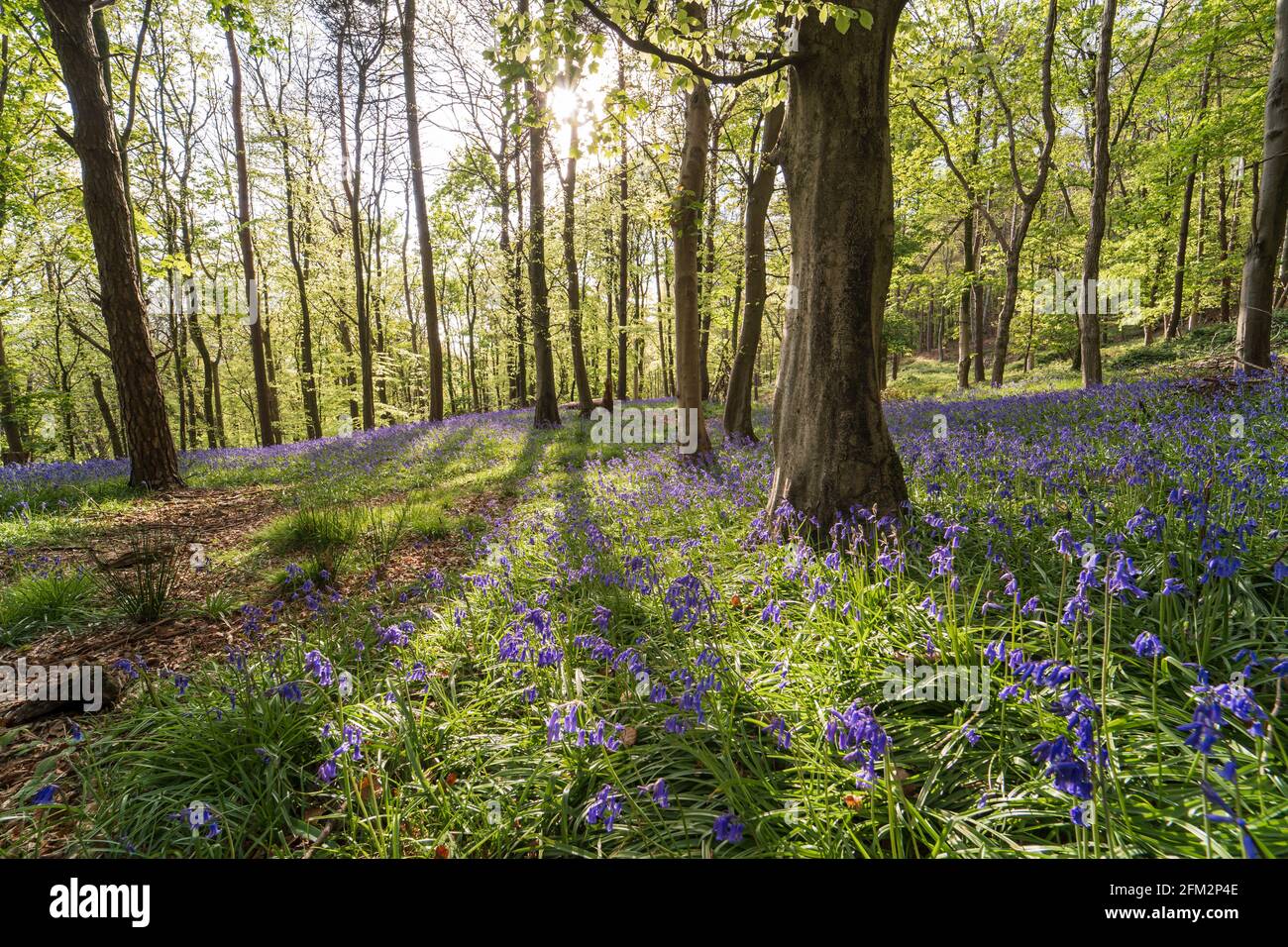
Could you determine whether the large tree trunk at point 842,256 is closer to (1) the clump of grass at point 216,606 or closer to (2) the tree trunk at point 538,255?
(1) the clump of grass at point 216,606

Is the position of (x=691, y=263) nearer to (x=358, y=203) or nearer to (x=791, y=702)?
(x=791, y=702)

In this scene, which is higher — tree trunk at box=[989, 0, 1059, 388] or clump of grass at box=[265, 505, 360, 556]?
tree trunk at box=[989, 0, 1059, 388]

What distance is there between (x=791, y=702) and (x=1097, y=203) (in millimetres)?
15228

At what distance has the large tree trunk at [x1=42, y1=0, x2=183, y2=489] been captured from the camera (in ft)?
24.3

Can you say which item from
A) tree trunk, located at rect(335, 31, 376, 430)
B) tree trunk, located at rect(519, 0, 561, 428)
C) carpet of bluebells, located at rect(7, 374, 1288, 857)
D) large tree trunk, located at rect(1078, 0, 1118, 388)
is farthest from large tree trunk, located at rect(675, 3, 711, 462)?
tree trunk, located at rect(335, 31, 376, 430)

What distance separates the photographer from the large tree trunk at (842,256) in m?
3.98

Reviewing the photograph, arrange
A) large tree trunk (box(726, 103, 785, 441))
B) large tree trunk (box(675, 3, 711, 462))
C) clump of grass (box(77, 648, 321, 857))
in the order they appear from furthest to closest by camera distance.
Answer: large tree trunk (box(726, 103, 785, 441))
large tree trunk (box(675, 3, 711, 462))
clump of grass (box(77, 648, 321, 857))

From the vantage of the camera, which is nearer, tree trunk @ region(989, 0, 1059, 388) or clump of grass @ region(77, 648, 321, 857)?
clump of grass @ region(77, 648, 321, 857)

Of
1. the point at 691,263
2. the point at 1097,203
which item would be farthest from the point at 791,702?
the point at 1097,203

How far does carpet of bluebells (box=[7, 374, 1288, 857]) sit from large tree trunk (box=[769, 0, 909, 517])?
453mm

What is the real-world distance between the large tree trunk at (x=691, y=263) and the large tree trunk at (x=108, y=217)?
323 inches

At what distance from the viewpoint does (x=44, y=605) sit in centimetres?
419

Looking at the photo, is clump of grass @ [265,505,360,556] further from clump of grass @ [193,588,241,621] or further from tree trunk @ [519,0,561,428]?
tree trunk @ [519,0,561,428]
